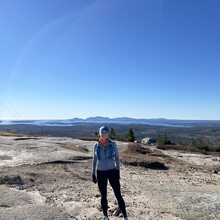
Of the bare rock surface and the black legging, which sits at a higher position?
the black legging

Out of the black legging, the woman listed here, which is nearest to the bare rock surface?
the black legging

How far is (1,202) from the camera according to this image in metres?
8.58

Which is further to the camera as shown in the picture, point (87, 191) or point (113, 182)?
point (87, 191)

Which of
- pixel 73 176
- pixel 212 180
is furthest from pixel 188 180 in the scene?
pixel 73 176

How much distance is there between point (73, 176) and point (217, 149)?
1112 inches

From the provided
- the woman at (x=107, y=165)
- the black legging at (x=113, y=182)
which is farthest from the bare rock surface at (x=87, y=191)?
the woman at (x=107, y=165)

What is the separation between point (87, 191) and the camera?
34.7ft

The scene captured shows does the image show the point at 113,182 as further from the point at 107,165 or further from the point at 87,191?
the point at 87,191


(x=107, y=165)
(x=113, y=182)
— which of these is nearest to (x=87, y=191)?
(x=113, y=182)

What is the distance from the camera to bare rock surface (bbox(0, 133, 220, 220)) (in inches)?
321

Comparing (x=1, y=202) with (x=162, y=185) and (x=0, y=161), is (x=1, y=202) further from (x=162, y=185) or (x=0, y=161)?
(x=0, y=161)

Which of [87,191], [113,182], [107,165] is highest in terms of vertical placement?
[107,165]

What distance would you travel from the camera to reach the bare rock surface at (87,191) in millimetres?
8148

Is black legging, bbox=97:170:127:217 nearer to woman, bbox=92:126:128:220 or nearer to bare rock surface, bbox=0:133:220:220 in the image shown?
woman, bbox=92:126:128:220
